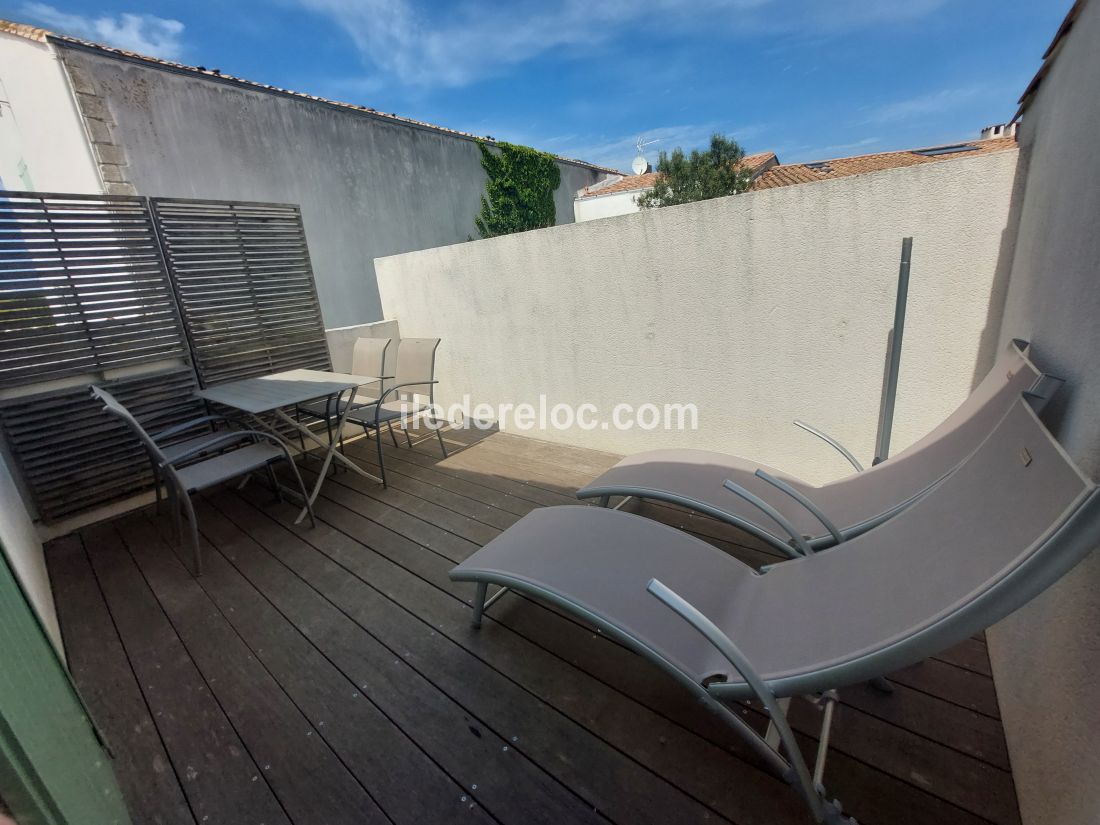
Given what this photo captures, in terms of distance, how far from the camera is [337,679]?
1.71 metres

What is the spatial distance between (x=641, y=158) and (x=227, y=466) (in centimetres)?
1766

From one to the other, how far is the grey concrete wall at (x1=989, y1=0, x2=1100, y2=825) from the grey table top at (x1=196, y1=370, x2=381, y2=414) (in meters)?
3.22

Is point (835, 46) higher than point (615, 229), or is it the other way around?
point (835, 46)

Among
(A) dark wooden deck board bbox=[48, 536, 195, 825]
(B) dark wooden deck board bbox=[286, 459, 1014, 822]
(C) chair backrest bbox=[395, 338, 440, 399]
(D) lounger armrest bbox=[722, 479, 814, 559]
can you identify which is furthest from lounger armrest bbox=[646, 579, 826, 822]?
(C) chair backrest bbox=[395, 338, 440, 399]

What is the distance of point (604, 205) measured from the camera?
1536 cm

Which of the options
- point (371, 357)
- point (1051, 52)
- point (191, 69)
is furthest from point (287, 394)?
point (191, 69)

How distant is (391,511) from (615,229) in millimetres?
2404

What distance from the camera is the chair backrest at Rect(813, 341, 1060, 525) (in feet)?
4.77

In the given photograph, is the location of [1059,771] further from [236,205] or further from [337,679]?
[236,205]

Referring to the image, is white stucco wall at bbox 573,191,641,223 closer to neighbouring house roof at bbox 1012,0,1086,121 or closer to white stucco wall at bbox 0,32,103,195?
white stucco wall at bbox 0,32,103,195

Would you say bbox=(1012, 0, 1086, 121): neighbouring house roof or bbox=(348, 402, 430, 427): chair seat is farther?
bbox=(348, 402, 430, 427): chair seat

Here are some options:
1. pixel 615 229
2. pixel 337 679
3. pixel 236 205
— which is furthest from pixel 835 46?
pixel 337 679

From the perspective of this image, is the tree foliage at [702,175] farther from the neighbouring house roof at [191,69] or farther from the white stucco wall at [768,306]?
the white stucco wall at [768,306]

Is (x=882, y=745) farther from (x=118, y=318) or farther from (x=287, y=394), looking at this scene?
(x=118, y=318)
